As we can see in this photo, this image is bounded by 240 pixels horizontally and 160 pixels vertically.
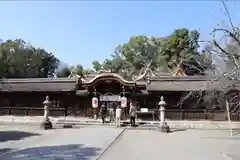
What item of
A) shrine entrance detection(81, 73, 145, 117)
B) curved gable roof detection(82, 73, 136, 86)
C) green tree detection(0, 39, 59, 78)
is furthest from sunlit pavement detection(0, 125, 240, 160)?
green tree detection(0, 39, 59, 78)

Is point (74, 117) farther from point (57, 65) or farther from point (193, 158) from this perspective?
point (57, 65)

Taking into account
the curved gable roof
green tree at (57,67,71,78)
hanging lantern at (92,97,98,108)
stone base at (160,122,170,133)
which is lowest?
stone base at (160,122,170,133)

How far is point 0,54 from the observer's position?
155 ft

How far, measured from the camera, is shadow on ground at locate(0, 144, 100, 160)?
1027 cm

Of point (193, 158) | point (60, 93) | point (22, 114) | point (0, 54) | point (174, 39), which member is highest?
point (174, 39)

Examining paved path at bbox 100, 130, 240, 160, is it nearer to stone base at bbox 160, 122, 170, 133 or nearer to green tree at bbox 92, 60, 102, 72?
stone base at bbox 160, 122, 170, 133

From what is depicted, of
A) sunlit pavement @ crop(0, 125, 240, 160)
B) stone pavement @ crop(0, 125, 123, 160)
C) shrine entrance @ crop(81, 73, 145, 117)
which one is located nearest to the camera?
stone pavement @ crop(0, 125, 123, 160)

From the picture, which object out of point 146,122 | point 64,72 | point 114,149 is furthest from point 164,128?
point 64,72

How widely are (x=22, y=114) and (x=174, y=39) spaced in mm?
31788

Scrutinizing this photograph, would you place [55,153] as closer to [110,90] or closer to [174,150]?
[174,150]

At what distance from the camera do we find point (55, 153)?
11062 mm

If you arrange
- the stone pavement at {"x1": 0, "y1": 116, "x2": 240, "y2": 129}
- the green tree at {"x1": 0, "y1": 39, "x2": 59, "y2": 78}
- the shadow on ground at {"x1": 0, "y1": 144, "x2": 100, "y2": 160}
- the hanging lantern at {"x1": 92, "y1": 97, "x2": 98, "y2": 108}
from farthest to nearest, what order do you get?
the green tree at {"x1": 0, "y1": 39, "x2": 59, "y2": 78}
the hanging lantern at {"x1": 92, "y1": 97, "x2": 98, "y2": 108}
the stone pavement at {"x1": 0, "y1": 116, "x2": 240, "y2": 129}
the shadow on ground at {"x1": 0, "y1": 144, "x2": 100, "y2": 160}

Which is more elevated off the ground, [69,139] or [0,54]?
[0,54]

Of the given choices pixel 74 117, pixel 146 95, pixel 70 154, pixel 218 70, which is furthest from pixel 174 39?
pixel 70 154
